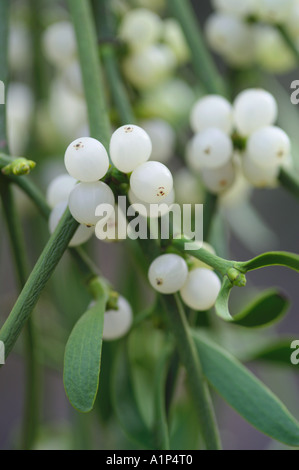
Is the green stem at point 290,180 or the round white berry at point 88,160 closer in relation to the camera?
the round white berry at point 88,160

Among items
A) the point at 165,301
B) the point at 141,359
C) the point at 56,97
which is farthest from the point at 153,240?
the point at 56,97

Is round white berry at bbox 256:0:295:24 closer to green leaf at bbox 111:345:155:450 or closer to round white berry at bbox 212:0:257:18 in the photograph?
round white berry at bbox 212:0:257:18

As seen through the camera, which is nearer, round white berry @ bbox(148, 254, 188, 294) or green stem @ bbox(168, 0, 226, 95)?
round white berry @ bbox(148, 254, 188, 294)

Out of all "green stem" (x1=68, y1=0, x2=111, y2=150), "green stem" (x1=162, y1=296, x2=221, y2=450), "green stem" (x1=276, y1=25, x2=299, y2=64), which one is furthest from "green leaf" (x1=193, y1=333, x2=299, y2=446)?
"green stem" (x1=276, y1=25, x2=299, y2=64)

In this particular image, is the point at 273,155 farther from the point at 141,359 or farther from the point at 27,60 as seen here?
the point at 27,60


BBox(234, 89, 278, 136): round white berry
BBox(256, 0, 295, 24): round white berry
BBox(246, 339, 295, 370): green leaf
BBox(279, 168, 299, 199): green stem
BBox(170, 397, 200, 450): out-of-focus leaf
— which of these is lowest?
BBox(170, 397, 200, 450): out-of-focus leaf

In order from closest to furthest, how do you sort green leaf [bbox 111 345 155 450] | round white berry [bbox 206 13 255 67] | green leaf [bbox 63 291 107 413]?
green leaf [bbox 63 291 107 413] < green leaf [bbox 111 345 155 450] < round white berry [bbox 206 13 255 67]

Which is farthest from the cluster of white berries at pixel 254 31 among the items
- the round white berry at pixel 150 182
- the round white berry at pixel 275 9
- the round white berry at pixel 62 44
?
the round white berry at pixel 150 182

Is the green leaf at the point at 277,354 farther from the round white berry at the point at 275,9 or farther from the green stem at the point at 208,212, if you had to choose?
the round white berry at the point at 275,9
